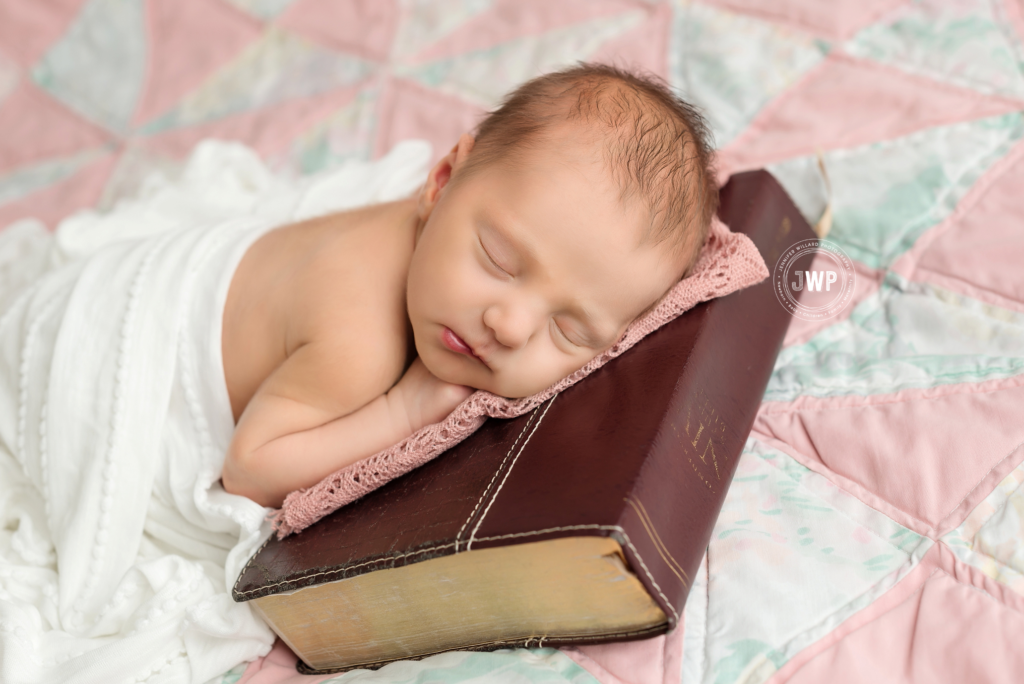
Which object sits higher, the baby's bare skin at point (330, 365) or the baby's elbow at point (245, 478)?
the baby's bare skin at point (330, 365)

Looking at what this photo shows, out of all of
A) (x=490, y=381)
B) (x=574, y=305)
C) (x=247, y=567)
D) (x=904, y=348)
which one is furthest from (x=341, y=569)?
(x=904, y=348)

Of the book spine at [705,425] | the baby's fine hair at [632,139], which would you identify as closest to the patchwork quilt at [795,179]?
the book spine at [705,425]

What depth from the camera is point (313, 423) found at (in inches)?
40.3

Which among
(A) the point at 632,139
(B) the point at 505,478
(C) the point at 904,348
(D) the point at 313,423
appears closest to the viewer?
(B) the point at 505,478

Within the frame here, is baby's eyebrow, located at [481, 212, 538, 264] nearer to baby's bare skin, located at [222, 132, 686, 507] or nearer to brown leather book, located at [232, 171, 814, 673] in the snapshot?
baby's bare skin, located at [222, 132, 686, 507]

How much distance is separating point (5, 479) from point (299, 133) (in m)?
1.06

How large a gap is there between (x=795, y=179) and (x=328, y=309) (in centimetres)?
94

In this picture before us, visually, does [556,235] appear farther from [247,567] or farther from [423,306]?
[247,567]

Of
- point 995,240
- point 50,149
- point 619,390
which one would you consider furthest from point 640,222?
point 50,149

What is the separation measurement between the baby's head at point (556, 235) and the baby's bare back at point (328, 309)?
82 mm

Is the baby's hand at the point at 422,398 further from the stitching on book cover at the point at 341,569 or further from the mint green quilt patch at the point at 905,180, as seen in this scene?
the mint green quilt patch at the point at 905,180

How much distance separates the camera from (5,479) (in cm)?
118

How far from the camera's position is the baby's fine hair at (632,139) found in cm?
91

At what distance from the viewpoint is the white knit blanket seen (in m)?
0.96
